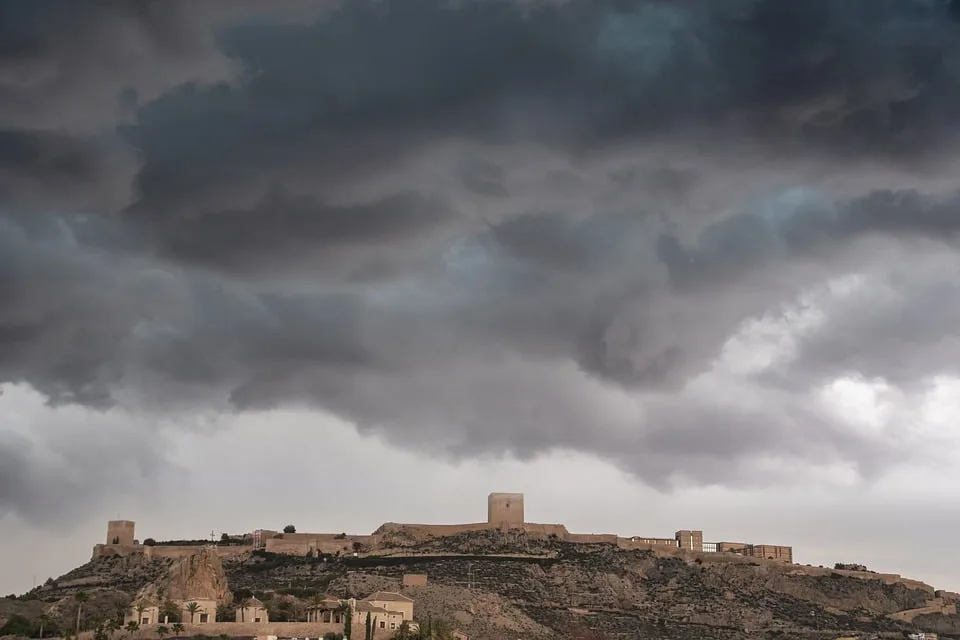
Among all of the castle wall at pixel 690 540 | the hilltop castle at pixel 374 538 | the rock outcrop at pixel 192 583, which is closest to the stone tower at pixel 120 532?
the hilltop castle at pixel 374 538

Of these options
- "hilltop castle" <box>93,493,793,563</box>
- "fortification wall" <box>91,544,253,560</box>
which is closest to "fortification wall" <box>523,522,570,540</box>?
"hilltop castle" <box>93,493,793,563</box>

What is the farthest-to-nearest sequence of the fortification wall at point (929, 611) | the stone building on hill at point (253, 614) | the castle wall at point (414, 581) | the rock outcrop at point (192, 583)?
1. the fortification wall at point (929, 611)
2. the castle wall at point (414, 581)
3. the rock outcrop at point (192, 583)
4. the stone building on hill at point (253, 614)

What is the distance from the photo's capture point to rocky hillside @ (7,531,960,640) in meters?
110

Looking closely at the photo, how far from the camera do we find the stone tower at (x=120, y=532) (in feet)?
427

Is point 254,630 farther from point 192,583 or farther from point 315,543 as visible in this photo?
point 315,543

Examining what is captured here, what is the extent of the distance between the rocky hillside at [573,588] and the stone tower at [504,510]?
1255 mm

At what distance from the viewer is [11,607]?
105 metres

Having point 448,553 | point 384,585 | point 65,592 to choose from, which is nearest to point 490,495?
point 448,553

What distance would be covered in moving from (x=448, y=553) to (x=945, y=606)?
4501 centimetres

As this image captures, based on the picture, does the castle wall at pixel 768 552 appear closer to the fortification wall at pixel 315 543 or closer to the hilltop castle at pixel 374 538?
the hilltop castle at pixel 374 538

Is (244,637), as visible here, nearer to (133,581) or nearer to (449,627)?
(449,627)

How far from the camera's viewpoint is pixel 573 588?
11756 centimetres

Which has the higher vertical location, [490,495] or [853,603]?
[490,495]

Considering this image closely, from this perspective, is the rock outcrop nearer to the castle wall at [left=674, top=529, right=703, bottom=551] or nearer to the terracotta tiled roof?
the terracotta tiled roof
